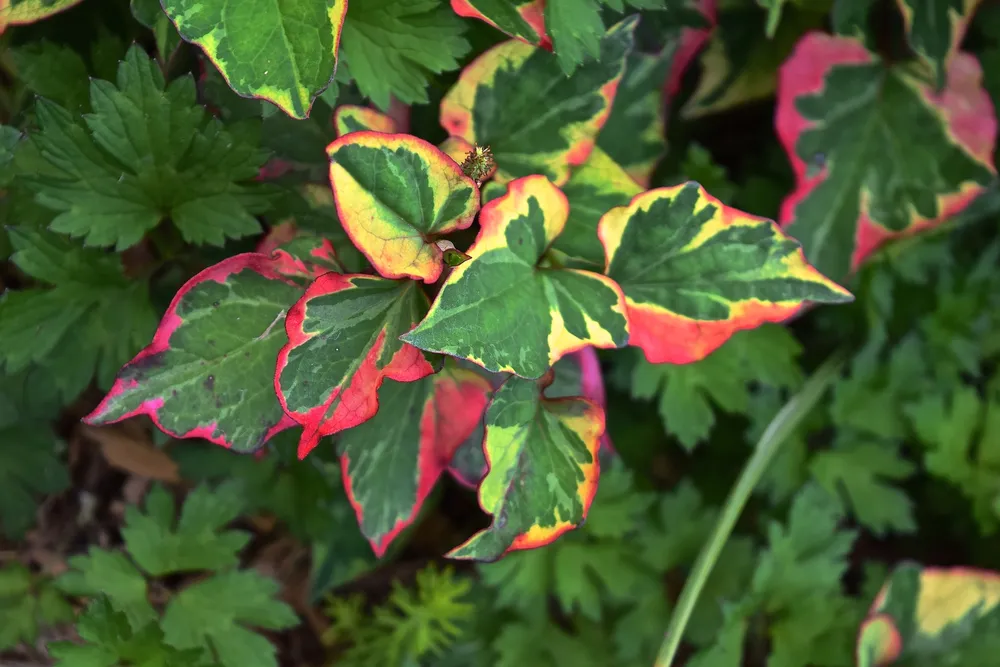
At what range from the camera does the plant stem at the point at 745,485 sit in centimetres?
Answer: 90

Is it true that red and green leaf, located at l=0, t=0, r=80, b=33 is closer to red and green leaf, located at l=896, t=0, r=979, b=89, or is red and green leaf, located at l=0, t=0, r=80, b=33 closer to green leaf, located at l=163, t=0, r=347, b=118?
green leaf, located at l=163, t=0, r=347, b=118

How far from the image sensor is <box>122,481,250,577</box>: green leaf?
2.82 ft

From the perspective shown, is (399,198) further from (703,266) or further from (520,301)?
(703,266)

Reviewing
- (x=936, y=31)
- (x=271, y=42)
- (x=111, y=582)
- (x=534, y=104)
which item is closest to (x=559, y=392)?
(x=534, y=104)

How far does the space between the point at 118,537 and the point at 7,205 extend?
23.7 inches

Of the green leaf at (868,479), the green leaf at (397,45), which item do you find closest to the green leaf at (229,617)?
the green leaf at (397,45)

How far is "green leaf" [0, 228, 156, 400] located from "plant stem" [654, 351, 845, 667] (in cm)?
67

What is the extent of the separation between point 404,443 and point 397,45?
366 millimetres

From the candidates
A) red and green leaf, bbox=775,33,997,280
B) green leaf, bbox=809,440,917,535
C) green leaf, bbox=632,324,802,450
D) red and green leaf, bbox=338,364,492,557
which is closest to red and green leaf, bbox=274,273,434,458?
red and green leaf, bbox=338,364,492,557

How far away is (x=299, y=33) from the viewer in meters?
0.57

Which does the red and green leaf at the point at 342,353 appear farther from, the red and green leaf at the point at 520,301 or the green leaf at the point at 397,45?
the green leaf at the point at 397,45

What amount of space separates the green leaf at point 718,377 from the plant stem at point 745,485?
73mm

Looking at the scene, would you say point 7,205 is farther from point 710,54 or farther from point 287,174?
point 710,54

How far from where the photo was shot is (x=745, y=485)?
1.00m
